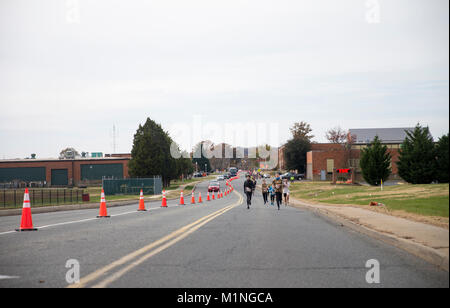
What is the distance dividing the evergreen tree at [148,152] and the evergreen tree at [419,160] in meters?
34.4

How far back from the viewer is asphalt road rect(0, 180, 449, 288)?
6.07 metres

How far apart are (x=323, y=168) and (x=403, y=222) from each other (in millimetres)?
70614

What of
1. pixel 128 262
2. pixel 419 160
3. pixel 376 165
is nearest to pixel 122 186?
pixel 376 165

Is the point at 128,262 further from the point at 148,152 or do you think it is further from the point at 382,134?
the point at 382,134

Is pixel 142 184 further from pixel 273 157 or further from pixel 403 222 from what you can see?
pixel 273 157

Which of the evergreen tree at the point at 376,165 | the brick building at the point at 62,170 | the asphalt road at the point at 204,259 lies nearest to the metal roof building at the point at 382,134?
the brick building at the point at 62,170

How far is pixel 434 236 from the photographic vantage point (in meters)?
9.33

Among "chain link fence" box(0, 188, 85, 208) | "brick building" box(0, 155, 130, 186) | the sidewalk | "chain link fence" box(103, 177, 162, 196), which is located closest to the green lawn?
the sidewalk

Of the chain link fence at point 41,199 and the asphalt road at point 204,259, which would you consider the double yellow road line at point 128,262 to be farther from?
the chain link fence at point 41,199

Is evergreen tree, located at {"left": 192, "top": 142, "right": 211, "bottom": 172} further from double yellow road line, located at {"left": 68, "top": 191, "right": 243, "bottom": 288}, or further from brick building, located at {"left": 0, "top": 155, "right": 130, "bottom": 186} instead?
double yellow road line, located at {"left": 68, "top": 191, "right": 243, "bottom": 288}

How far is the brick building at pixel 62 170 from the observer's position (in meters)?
85.1

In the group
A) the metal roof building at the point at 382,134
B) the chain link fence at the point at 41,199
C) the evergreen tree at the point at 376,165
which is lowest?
the chain link fence at the point at 41,199

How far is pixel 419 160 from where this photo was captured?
39.9 metres
